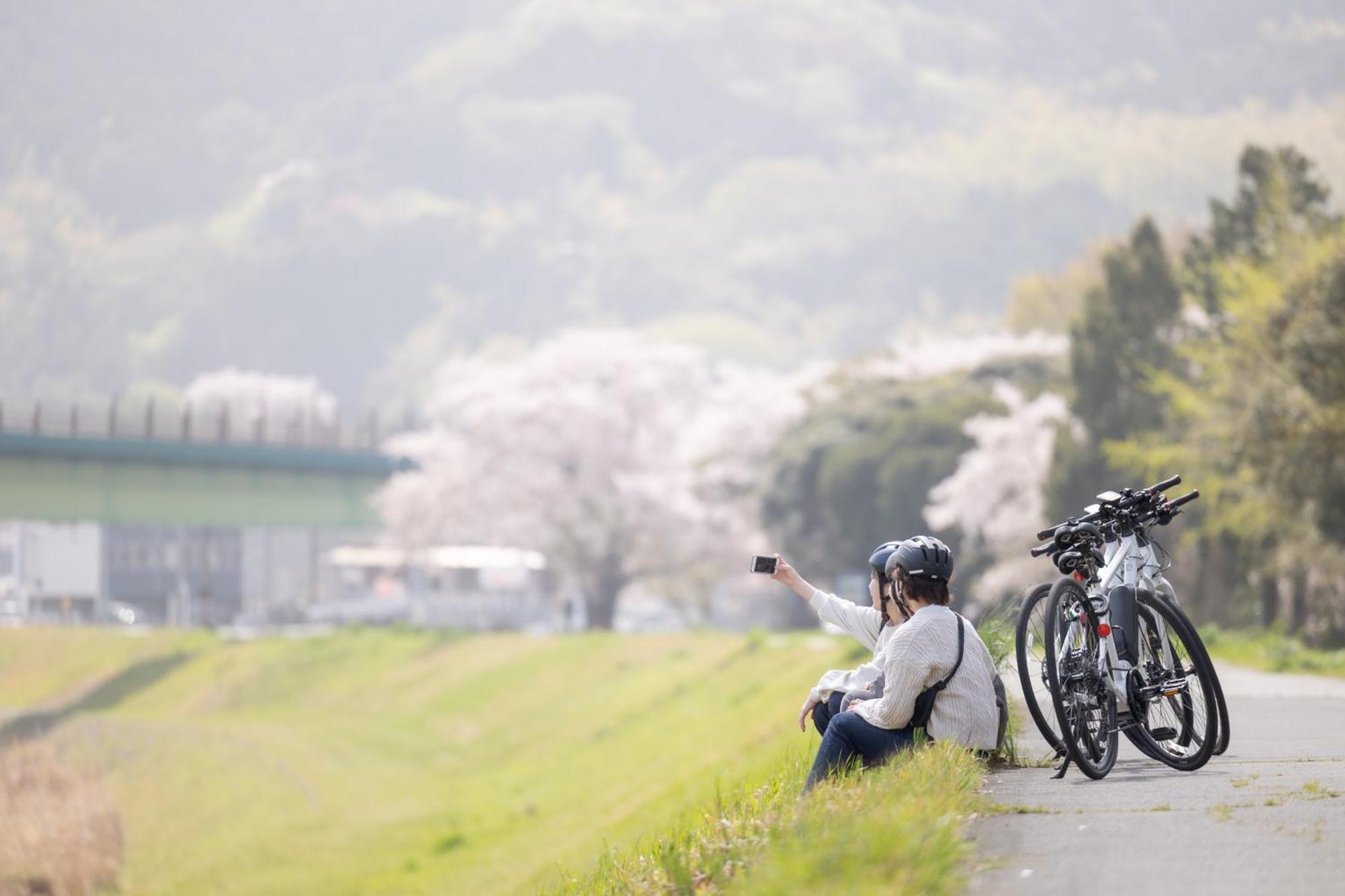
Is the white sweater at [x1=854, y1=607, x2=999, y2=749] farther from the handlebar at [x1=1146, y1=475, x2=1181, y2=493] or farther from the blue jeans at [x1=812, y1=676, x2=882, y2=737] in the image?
the handlebar at [x1=1146, y1=475, x2=1181, y2=493]

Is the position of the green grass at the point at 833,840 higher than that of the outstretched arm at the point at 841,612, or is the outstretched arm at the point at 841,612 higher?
the outstretched arm at the point at 841,612

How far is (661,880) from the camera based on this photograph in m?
7.64

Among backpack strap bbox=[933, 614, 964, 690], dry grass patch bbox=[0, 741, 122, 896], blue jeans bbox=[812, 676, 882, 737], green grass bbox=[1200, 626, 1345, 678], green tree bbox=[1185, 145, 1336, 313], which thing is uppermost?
green tree bbox=[1185, 145, 1336, 313]

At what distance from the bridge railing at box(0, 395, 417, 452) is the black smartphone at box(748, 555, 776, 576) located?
50.8m

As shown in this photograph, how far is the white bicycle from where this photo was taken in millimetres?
8227

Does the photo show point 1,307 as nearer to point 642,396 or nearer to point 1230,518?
point 642,396

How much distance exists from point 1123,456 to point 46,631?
39.4 meters

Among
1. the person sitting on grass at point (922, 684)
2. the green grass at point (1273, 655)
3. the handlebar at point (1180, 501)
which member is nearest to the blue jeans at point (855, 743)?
the person sitting on grass at point (922, 684)

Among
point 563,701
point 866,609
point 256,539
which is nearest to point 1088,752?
point 866,609

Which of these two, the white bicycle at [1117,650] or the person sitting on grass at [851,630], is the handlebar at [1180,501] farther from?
the person sitting on grass at [851,630]

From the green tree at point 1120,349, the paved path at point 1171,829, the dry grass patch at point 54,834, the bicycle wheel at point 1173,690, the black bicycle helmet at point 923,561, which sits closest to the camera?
the paved path at point 1171,829

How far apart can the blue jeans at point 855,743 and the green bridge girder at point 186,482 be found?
53.3 meters

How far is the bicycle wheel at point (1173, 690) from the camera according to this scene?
8320 mm

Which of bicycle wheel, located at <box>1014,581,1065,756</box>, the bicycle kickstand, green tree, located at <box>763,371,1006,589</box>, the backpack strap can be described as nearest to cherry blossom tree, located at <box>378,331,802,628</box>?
green tree, located at <box>763,371,1006,589</box>
